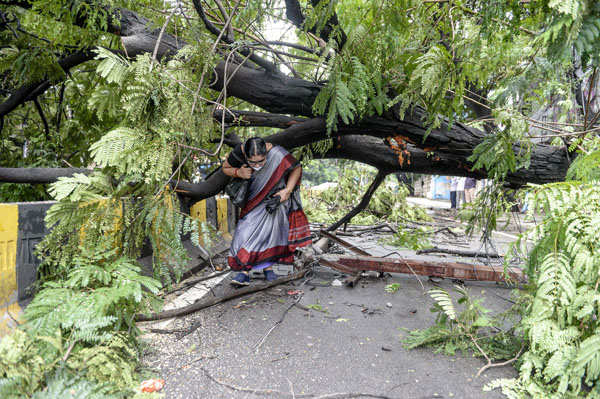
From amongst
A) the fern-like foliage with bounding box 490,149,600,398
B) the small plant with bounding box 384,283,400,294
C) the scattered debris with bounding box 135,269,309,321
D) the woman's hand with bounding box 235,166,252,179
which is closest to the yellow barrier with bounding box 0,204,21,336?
the scattered debris with bounding box 135,269,309,321

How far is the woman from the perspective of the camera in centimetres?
418

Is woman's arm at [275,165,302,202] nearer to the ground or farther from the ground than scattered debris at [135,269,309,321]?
farther from the ground

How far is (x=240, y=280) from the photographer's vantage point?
4.18 metres

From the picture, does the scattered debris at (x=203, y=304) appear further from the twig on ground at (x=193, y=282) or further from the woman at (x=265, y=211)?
the twig on ground at (x=193, y=282)

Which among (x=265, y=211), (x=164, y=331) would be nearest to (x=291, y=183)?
(x=265, y=211)

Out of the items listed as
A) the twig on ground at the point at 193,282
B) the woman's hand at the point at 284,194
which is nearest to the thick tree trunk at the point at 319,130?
the woman's hand at the point at 284,194

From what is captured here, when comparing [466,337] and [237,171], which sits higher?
Answer: [237,171]

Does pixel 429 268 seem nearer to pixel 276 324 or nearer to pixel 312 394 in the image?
pixel 276 324

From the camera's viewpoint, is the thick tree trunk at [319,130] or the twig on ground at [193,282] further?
the twig on ground at [193,282]

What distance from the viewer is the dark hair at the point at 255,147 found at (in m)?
4.10

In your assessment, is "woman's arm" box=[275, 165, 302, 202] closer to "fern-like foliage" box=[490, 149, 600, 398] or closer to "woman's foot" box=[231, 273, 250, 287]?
"woman's foot" box=[231, 273, 250, 287]

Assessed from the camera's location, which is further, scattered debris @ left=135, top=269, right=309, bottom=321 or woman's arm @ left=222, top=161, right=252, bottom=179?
woman's arm @ left=222, top=161, right=252, bottom=179

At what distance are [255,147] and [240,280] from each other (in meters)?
1.69

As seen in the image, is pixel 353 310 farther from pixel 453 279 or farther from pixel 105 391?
pixel 105 391
